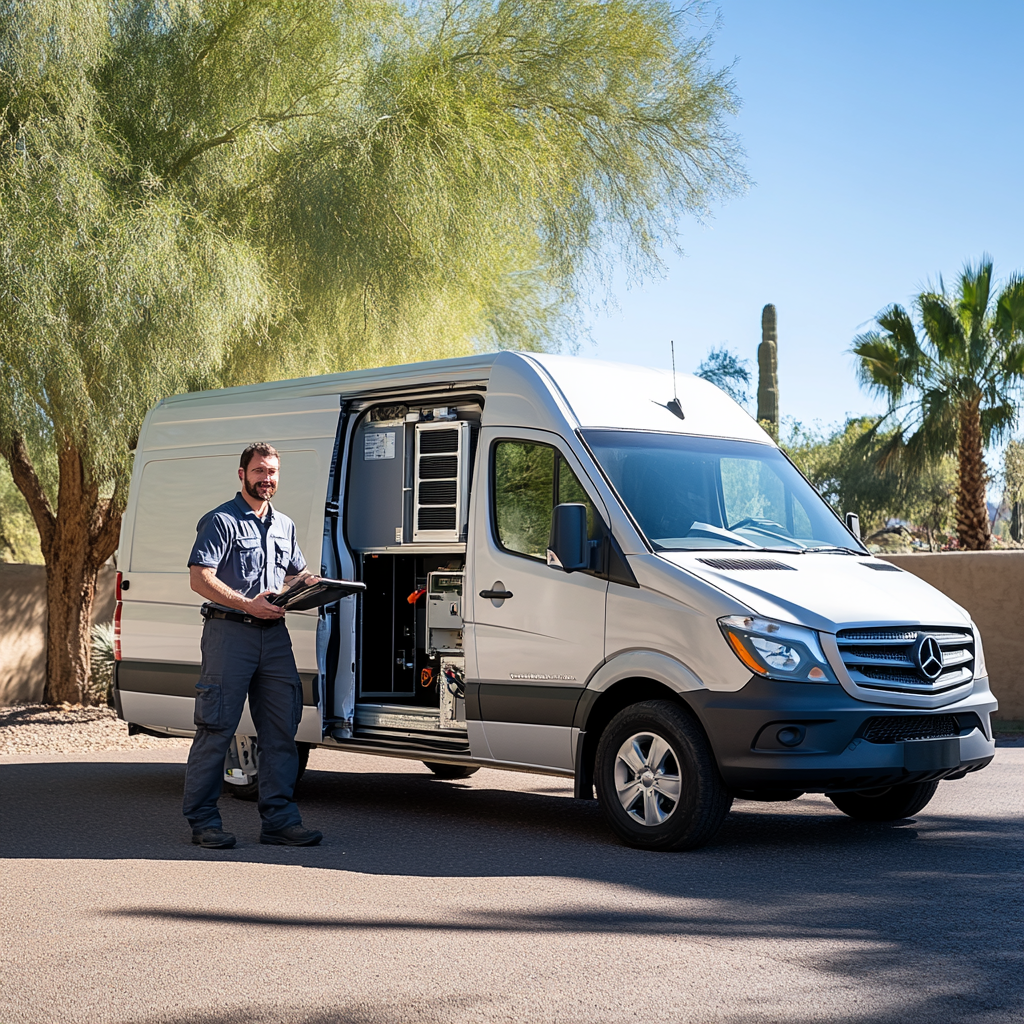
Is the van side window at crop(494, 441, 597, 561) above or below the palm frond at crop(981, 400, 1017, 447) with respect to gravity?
below

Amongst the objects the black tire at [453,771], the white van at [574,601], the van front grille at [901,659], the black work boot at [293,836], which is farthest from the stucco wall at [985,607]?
the black work boot at [293,836]

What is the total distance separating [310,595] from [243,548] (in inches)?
18.4

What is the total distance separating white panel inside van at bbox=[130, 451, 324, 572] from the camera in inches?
378

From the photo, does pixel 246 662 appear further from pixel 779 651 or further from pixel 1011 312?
pixel 1011 312

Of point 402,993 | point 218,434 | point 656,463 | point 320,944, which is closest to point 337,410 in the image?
point 218,434

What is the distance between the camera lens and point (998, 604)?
1515 cm

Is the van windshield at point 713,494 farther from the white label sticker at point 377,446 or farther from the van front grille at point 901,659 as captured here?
the white label sticker at point 377,446

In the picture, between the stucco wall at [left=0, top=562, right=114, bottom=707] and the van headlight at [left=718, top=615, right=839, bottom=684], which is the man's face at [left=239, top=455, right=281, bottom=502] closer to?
the van headlight at [left=718, top=615, right=839, bottom=684]

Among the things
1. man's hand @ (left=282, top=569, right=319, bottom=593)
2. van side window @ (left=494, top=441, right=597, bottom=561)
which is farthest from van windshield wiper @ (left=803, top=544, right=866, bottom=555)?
man's hand @ (left=282, top=569, right=319, bottom=593)

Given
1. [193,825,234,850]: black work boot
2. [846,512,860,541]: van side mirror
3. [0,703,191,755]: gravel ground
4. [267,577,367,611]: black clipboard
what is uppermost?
[846,512,860,541]: van side mirror

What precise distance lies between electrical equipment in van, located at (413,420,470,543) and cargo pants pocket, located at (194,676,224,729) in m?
2.04

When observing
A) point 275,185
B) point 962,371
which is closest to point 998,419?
point 962,371

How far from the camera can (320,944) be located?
5684mm

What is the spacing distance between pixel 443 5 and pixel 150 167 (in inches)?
145
